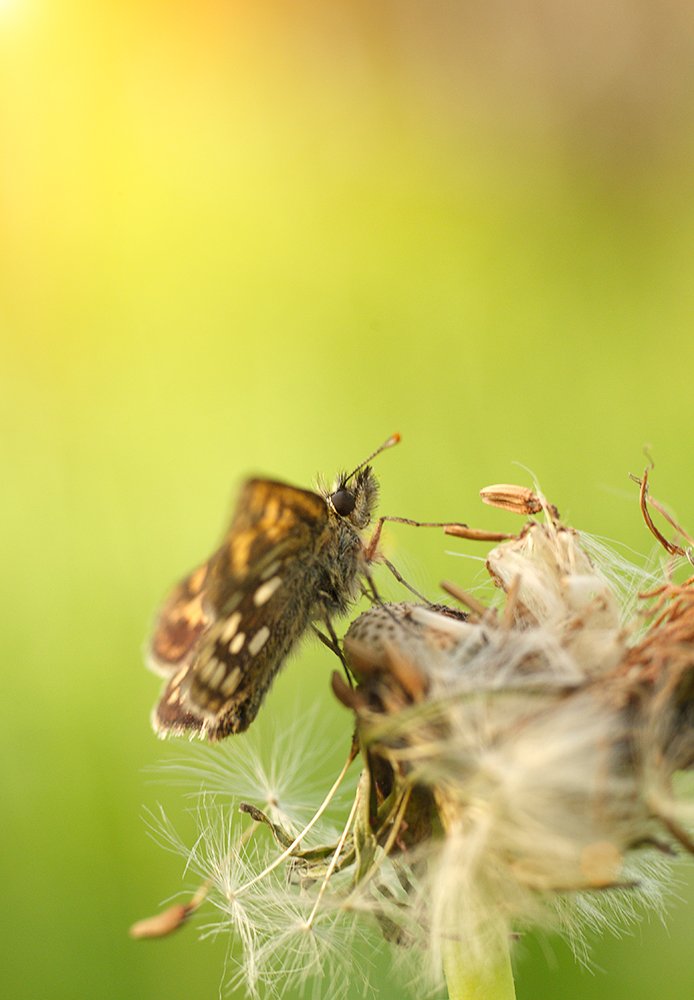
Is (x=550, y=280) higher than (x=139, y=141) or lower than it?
lower

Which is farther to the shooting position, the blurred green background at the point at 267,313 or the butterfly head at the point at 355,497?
the blurred green background at the point at 267,313

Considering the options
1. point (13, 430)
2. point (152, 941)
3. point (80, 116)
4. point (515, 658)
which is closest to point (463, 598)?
point (515, 658)

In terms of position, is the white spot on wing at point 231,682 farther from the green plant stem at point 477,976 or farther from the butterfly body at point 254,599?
the green plant stem at point 477,976

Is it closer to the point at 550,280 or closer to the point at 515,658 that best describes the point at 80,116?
the point at 550,280

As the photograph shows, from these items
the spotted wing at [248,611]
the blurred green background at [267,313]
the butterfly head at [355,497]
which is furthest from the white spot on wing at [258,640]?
the blurred green background at [267,313]

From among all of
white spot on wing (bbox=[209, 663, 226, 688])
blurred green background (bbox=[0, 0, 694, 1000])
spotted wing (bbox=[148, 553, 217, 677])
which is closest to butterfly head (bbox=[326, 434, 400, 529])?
spotted wing (bbox=[148, 553, 217, 677])

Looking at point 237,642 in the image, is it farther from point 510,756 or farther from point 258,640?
point 510,756
